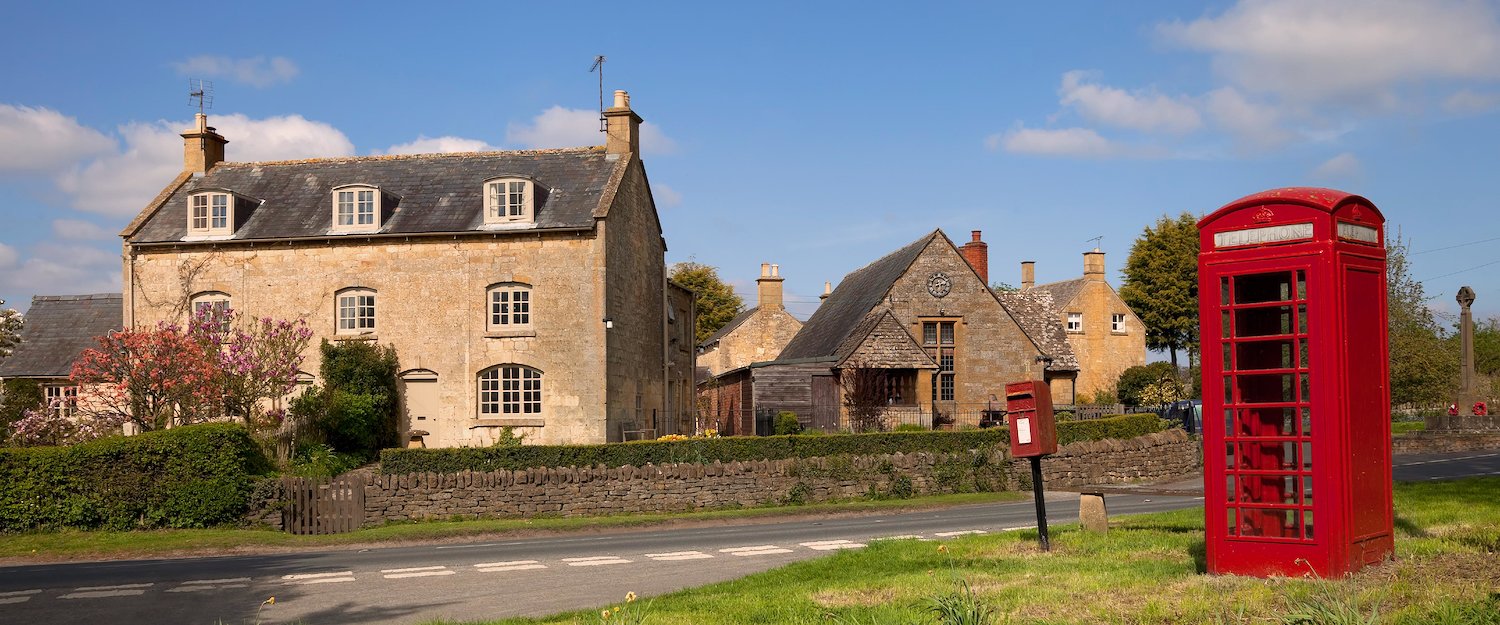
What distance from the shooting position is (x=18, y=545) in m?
21.2

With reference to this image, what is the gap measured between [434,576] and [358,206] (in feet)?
74.9

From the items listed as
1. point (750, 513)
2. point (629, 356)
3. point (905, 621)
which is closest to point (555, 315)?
point (629, 356)

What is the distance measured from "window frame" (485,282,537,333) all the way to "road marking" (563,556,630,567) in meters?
18.3

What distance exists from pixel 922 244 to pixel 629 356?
13.6m

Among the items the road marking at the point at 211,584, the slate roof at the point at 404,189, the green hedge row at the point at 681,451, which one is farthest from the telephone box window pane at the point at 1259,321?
the slate roof at the point at 404,189

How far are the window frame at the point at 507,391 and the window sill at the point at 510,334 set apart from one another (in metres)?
0.82

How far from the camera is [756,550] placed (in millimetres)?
17047

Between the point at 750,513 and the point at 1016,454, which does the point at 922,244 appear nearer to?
the point at 750,513

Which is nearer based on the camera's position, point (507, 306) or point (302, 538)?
point (302, 538)

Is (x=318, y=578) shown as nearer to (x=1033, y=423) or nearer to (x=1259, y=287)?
(x=1033, y=423)

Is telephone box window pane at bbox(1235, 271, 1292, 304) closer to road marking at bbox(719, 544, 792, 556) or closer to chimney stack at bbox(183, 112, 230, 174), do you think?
road marking at bbox(719, 544, 792, 556)

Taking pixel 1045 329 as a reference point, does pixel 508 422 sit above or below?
below

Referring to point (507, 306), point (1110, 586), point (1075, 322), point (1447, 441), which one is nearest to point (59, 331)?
point (507, 306)

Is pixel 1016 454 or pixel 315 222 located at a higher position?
pixel 315 222
